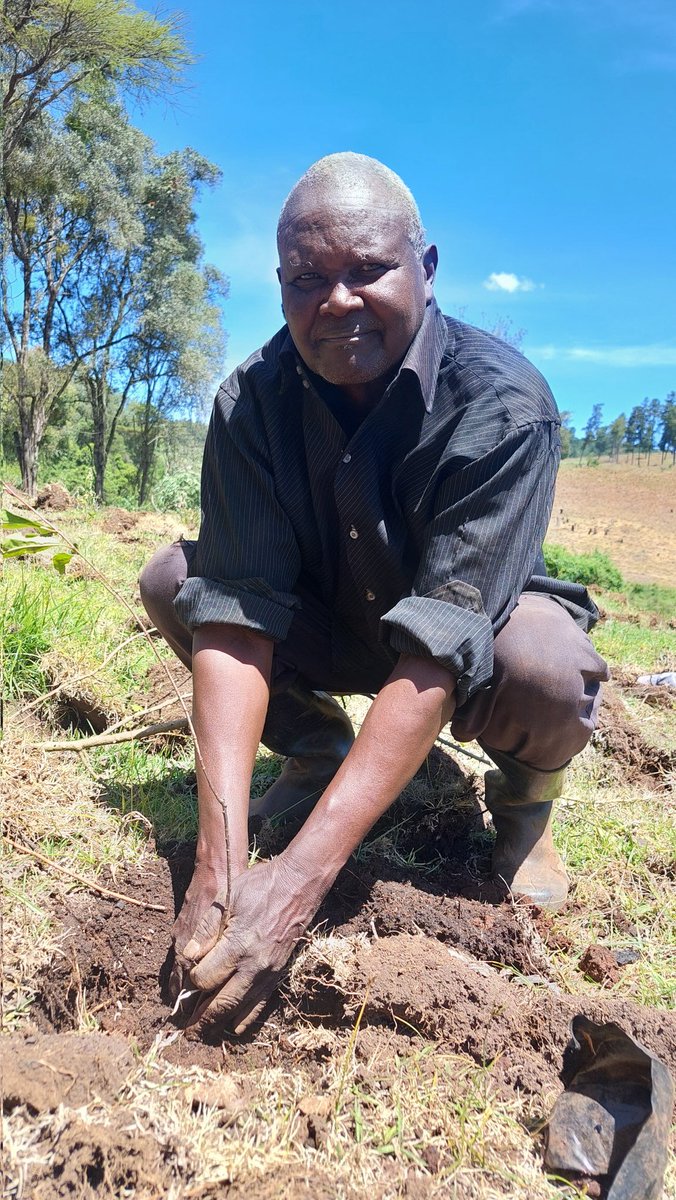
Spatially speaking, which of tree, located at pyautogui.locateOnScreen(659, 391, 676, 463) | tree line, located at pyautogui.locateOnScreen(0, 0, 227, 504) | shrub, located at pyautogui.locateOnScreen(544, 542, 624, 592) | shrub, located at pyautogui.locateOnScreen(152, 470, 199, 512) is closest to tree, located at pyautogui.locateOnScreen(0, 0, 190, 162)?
tree line, located at pyautogui.locateOnScreen(0, 0, 227, 504)

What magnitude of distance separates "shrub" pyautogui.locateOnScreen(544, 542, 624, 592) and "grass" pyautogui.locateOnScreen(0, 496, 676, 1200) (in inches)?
449

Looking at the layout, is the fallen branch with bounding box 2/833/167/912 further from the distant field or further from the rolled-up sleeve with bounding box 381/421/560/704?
the distant field

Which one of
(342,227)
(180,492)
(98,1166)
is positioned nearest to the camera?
(98,1166)

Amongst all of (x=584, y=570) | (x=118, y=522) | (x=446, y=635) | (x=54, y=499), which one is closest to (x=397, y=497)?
(x=446, y=635)

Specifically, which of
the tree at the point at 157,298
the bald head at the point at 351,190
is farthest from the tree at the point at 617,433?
the bald head at the point at 351,190

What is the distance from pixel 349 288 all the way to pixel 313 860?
120 cm

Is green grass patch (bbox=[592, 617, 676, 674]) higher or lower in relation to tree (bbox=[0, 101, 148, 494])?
lower

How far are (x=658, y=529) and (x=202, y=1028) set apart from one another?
34.8 m

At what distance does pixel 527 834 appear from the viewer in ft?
6.91

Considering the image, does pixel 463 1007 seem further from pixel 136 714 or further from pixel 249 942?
pixel 136 714

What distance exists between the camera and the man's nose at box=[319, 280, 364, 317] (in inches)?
67.1

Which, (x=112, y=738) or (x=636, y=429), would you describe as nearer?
(x=112, y=738)

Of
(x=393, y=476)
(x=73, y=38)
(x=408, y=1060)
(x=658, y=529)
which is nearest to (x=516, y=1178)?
(x=408, y=1060)

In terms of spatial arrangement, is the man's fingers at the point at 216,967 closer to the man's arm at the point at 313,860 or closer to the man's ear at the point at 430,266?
the man's arm at the point at 313,860
